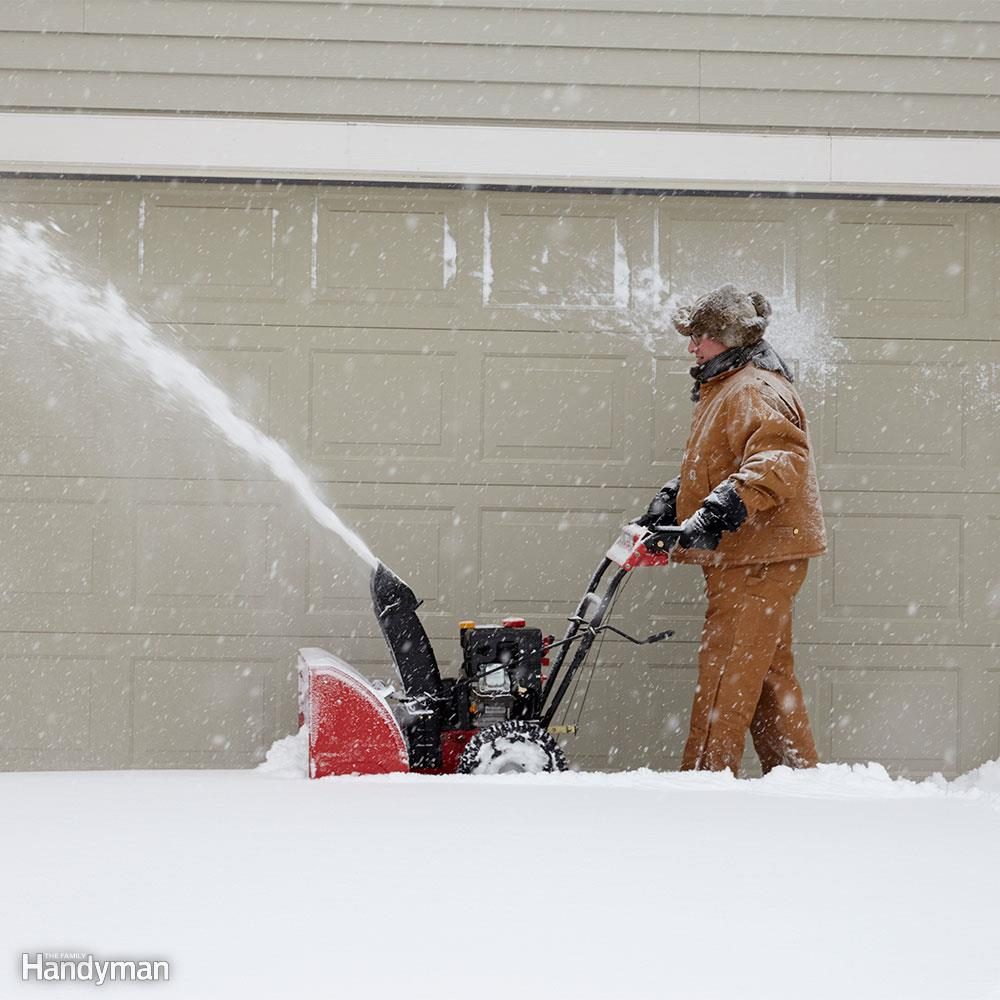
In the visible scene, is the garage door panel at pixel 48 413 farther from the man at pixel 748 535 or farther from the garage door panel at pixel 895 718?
the garage door panel at pixel 895 718

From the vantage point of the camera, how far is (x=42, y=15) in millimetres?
5500

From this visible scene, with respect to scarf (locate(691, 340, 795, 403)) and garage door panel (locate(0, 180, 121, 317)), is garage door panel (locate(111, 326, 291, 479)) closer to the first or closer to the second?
garage door panel (locate(0, 180, 121, 317))

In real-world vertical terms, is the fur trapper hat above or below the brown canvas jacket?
above

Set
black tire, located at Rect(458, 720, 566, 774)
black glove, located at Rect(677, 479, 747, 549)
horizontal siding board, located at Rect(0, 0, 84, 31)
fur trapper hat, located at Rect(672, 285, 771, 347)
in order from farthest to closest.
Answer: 1. horizontal siding board, located at Rect(0, 0, 84, 31)
2. fur trapper hat, located at Rect(672, 285, 771, 347)
3. black glove, located at Rect(677, 479, 747, 549)
4. black tire, located at Rect(458, 720, 566, 774)

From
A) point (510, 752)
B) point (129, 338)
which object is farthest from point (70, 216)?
point (510, 752)

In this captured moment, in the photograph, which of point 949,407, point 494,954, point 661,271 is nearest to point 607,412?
point 661,271

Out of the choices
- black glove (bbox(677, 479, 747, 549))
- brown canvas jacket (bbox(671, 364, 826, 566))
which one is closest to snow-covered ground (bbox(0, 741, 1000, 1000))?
black glove (bbox(677, 479, 747, 549))

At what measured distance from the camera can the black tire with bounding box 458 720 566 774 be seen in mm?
4332

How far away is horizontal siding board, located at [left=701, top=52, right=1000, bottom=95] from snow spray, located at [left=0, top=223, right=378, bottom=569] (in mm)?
2508

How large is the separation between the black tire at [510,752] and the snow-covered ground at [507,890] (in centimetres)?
26

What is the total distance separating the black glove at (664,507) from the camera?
5031 millimetres

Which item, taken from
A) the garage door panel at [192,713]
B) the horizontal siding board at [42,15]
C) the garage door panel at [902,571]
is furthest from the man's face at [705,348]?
the horizontal siding board at [42,15]

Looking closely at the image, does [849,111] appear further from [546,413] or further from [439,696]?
[439,696]

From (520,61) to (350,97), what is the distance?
29.8 inches
